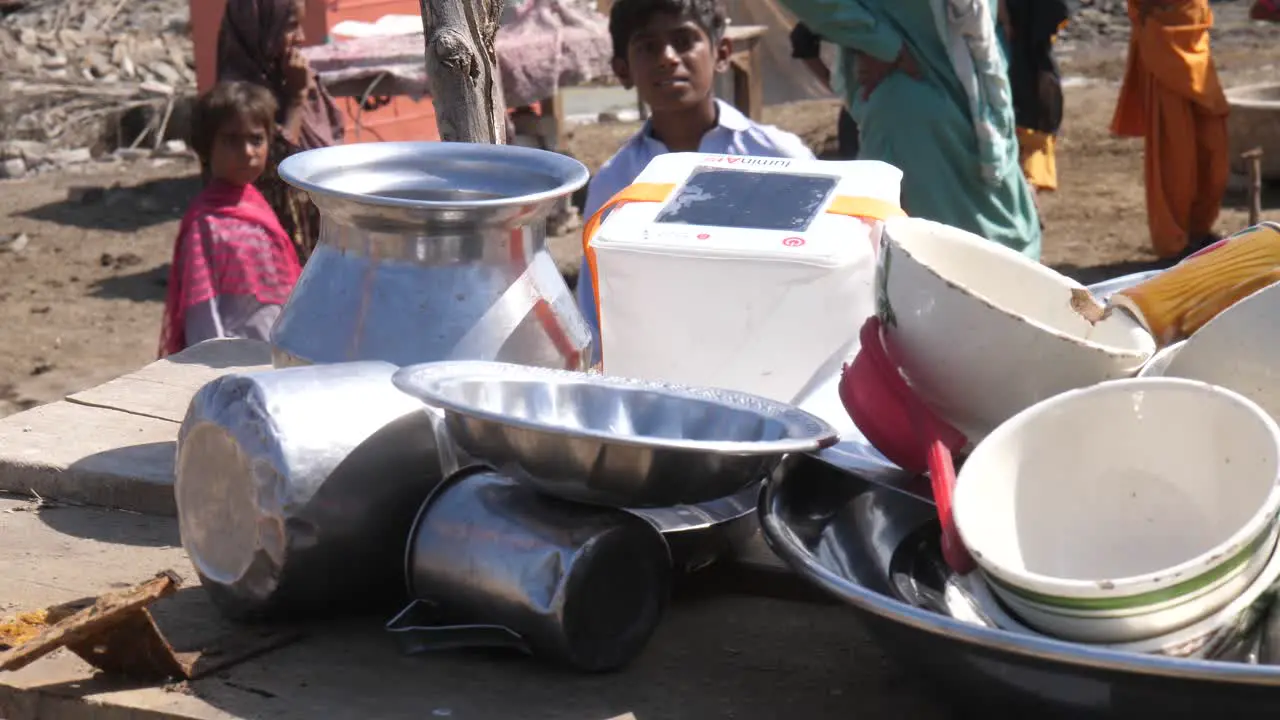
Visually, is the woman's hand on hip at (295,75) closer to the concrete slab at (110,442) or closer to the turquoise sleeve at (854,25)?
the turquoise sleeve at (854,25)

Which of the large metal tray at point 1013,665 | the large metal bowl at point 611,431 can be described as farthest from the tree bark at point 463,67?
the large metal tray at point 1013,665

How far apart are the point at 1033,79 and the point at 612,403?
525 centimetres

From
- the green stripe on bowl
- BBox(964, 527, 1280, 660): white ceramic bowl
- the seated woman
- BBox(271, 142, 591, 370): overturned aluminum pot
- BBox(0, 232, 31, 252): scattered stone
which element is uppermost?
BBox(271, 142, 591, 370): overturned aluminum pot

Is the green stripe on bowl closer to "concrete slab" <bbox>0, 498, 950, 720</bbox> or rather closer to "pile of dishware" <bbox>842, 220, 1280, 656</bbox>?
"pile of dishware" <bbox>842, 220, 1280, 656</bbox>

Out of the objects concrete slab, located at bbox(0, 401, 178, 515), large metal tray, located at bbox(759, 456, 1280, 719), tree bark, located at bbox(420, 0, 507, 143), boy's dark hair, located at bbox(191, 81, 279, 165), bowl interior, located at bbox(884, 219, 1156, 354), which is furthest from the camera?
boy's dark hair, located at bbox(191, 81, 279, 165)

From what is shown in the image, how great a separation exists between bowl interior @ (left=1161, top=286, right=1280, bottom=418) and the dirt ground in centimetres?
467

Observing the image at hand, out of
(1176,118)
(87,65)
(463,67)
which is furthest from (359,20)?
(463,67)

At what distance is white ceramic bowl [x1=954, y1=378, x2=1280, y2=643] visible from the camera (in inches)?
50.0

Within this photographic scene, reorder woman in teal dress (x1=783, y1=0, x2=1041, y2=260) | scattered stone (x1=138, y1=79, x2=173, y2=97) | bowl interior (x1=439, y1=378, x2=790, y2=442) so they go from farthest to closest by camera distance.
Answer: scattered stone (x1=138, y1=79, x2=173, y2=97), woman in teal dress (x1=783, y1=0, x2=1041, y2=260), bowl interior (x1=439, y1=378, x2=790, y2=442)

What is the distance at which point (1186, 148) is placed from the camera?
6750mm

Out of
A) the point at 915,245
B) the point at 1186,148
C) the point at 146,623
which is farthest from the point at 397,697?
the point at 1186,148

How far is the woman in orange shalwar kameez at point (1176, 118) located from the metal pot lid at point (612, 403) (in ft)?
18.0

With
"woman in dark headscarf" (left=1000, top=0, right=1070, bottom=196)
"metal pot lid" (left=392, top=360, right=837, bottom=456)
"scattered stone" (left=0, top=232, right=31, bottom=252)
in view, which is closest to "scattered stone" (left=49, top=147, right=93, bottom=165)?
"scattered stone" (left=0, top=232, right=31, bottom=252)

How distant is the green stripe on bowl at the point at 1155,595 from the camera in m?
1.11
